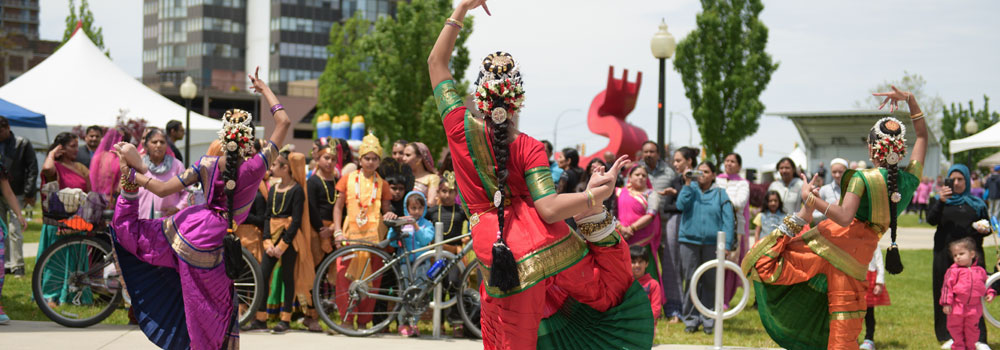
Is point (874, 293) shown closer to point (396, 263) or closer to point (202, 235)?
point (396, 263)

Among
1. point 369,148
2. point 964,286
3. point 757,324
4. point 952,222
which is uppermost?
point 369,148

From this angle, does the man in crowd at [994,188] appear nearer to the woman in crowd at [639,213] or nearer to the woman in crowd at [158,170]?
the woman in crowd at [639,213]

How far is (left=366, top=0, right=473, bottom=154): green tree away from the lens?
1219 inches

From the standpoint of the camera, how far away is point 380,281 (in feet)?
25.2

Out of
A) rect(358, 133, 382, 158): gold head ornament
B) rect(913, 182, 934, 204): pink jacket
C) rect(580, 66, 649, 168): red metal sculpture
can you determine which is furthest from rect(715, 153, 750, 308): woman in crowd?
rect(913, 182, 934, 204): pink jacket

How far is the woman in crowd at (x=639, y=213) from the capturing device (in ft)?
27.8

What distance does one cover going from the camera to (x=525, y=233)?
13.4ft

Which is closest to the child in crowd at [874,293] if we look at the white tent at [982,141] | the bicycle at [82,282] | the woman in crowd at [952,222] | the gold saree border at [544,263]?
the woman in crowd at [952,222]

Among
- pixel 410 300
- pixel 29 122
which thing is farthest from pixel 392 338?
pixel 29 122

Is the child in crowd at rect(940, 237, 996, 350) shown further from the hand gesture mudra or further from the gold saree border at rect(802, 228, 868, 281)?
the gold saree border at rect(802, 228, 868, 281)

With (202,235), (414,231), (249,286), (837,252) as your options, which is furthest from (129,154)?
(837,252)

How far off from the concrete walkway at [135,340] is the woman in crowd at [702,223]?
130 centimetres

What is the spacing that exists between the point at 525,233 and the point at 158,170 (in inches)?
163

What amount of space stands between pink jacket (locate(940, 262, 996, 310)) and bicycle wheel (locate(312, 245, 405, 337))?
177 inches
